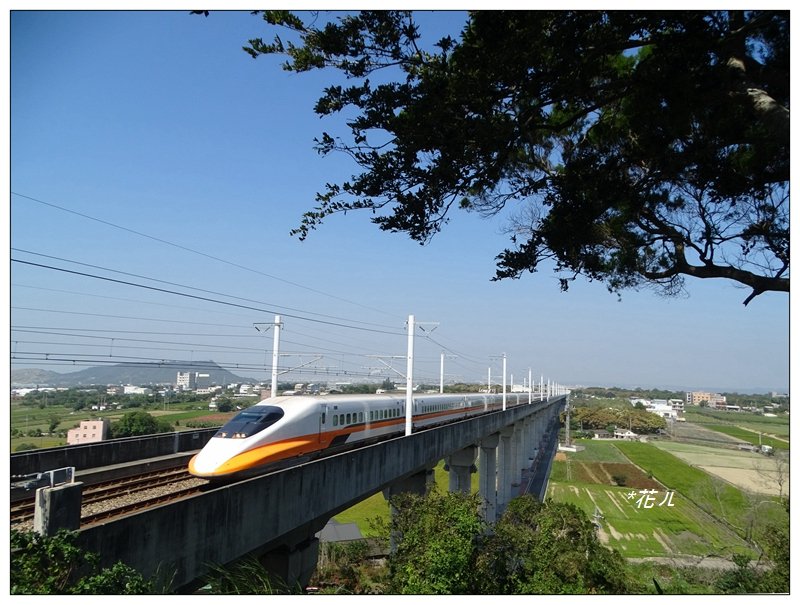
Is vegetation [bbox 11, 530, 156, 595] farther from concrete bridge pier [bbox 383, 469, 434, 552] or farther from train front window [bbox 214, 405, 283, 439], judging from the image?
concrete bridge pier [bbox 383, 469, 434, 552]

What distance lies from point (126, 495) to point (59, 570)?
5.30 m

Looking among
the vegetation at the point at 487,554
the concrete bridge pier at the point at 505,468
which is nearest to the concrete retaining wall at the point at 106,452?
the vegetation at the point at 487,554

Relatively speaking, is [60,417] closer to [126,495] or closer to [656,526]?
[126,495]

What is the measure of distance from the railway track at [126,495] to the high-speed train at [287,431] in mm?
702

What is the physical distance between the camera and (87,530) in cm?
535

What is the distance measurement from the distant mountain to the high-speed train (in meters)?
2.22

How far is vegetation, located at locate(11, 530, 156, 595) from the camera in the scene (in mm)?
4825

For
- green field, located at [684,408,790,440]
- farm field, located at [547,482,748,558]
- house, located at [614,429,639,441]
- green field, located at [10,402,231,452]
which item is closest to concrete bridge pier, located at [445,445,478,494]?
farm field, located at [547,482,748,558]

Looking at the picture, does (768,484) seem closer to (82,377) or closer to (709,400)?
(709,400)

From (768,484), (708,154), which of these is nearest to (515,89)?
(708,154)

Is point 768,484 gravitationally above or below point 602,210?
below
